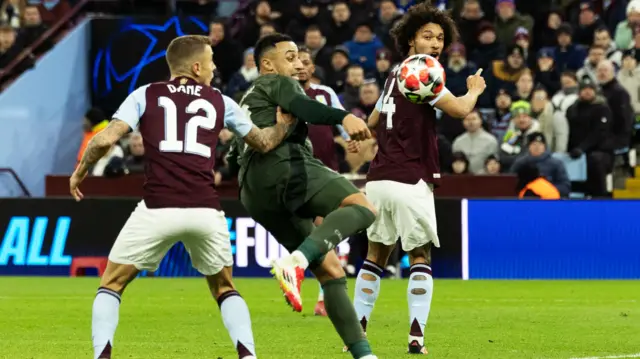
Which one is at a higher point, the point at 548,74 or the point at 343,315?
the point at 343,315

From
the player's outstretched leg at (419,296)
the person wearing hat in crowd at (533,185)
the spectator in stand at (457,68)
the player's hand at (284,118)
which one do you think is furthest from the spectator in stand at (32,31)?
the player's hand at (284,118)

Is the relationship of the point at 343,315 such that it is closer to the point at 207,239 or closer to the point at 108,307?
the point at 207,239

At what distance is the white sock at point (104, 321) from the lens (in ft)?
24.8

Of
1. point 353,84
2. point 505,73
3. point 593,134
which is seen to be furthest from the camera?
point 505,73

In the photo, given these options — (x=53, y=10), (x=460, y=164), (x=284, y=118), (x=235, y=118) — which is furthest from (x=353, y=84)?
(x=235, y=118)

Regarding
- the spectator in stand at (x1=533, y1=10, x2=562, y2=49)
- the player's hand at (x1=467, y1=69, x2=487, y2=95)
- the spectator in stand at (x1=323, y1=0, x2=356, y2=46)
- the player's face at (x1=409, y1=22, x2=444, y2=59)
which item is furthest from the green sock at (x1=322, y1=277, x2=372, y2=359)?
the spectator in stand at (x1=323, y1=0, x2=356, y2=46)

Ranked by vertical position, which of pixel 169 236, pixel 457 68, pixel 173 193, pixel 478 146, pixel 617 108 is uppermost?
pixel 173 193

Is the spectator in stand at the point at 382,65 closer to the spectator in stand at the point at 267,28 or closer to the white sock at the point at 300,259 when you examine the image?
the spectator in stand at the point at 267,28

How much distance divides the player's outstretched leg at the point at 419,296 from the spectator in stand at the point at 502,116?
11046mm

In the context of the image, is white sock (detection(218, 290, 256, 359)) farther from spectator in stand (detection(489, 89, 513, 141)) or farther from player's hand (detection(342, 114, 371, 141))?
spectator in stand (detection(489, 89, 513, 141))

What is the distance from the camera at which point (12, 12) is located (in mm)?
25297

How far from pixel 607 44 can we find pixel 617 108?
1489 mm

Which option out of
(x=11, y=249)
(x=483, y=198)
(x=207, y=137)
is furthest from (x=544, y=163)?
(x=207, y=137)

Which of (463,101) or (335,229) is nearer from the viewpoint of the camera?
(335,229)
